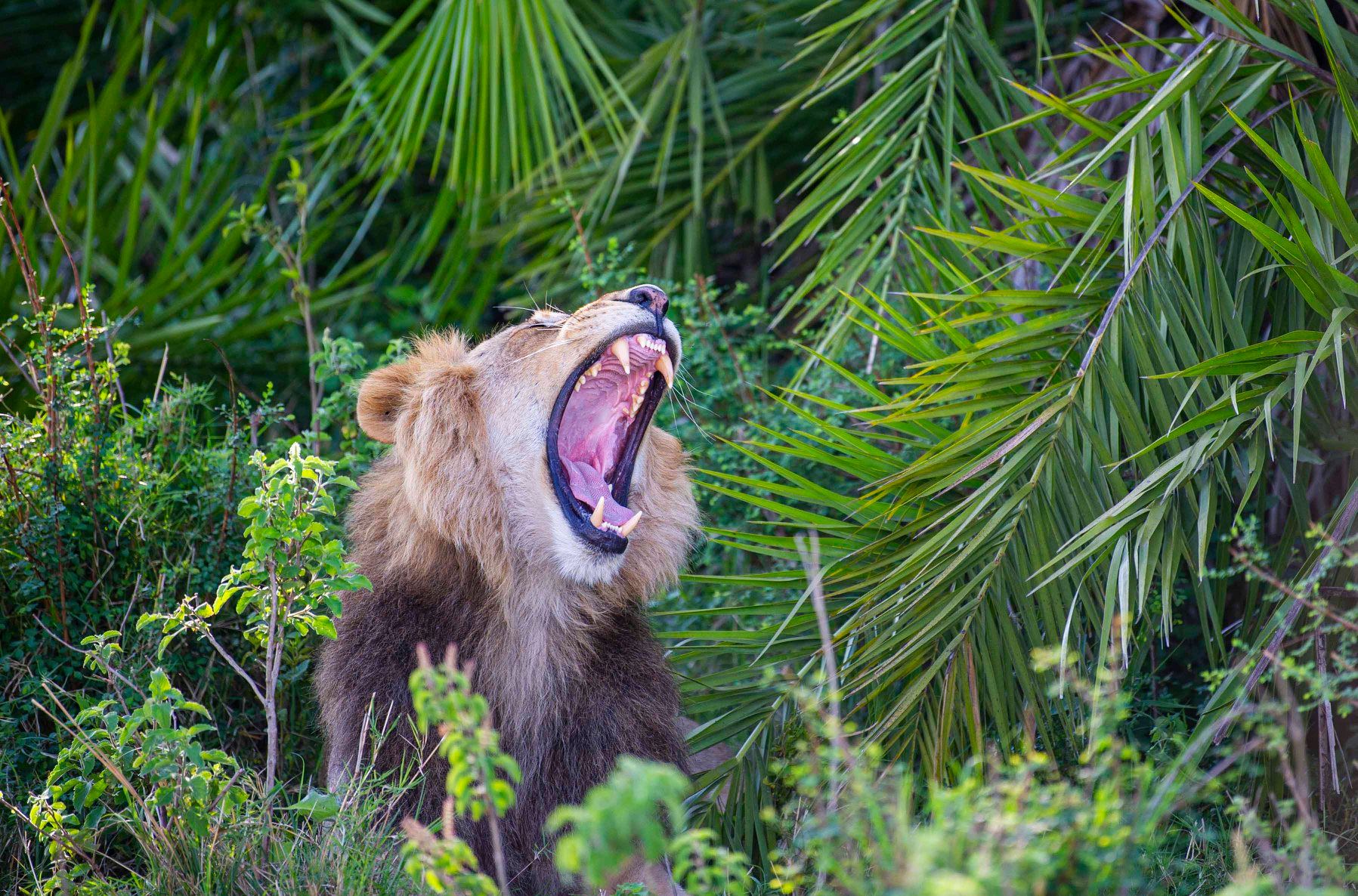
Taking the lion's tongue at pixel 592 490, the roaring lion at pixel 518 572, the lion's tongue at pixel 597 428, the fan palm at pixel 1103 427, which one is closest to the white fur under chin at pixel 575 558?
the roaring lion at pixel 518 572

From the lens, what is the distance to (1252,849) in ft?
10.0

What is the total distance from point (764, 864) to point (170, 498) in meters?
2.09

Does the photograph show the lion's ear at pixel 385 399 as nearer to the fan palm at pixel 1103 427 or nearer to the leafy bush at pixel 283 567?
the leafy bush at pixel 283 567

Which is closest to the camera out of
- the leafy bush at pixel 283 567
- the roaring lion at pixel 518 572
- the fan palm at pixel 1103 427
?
the leafy bush at pixel 283 567

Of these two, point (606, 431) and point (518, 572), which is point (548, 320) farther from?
point (518, 572)

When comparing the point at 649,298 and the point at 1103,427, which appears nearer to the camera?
the point at 1103,427

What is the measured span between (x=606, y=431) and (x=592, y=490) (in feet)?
0.79

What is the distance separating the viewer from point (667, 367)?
3.35 metres

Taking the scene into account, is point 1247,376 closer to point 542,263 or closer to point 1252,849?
point 1252,849

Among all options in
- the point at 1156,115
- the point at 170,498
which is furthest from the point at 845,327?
the point at 170,498

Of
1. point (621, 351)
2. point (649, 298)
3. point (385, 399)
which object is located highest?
point (649, 298)

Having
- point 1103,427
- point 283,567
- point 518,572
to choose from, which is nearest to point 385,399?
point 518,572

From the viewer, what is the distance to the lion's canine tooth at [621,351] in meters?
3.26

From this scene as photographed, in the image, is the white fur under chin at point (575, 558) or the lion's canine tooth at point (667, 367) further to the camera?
the lion's canine tooth at point (667, 367)
